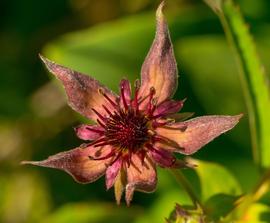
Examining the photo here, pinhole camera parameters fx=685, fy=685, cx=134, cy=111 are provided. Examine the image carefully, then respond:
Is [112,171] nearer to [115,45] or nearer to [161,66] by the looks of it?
[161,66]

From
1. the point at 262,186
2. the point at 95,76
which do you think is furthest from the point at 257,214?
the point at 95,76

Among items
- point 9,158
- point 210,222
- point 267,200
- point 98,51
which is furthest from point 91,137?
point 9,158

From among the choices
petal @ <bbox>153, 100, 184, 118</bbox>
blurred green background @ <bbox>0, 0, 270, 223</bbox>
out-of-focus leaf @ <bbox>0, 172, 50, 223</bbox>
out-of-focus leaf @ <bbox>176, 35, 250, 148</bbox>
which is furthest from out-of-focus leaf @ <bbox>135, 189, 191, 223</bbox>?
petal @ <bbox>153, 100, 184, 118</bbox>

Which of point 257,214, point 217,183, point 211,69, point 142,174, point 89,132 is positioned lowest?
point 257,214

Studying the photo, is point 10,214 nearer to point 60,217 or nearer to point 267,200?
point 60,217

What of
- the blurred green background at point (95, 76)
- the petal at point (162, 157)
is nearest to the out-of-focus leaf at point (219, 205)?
the petal at point (162, 157)

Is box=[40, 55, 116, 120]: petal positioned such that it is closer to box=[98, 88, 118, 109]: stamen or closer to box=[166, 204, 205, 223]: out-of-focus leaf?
box=[98, 88, 118, 109]: stamen
